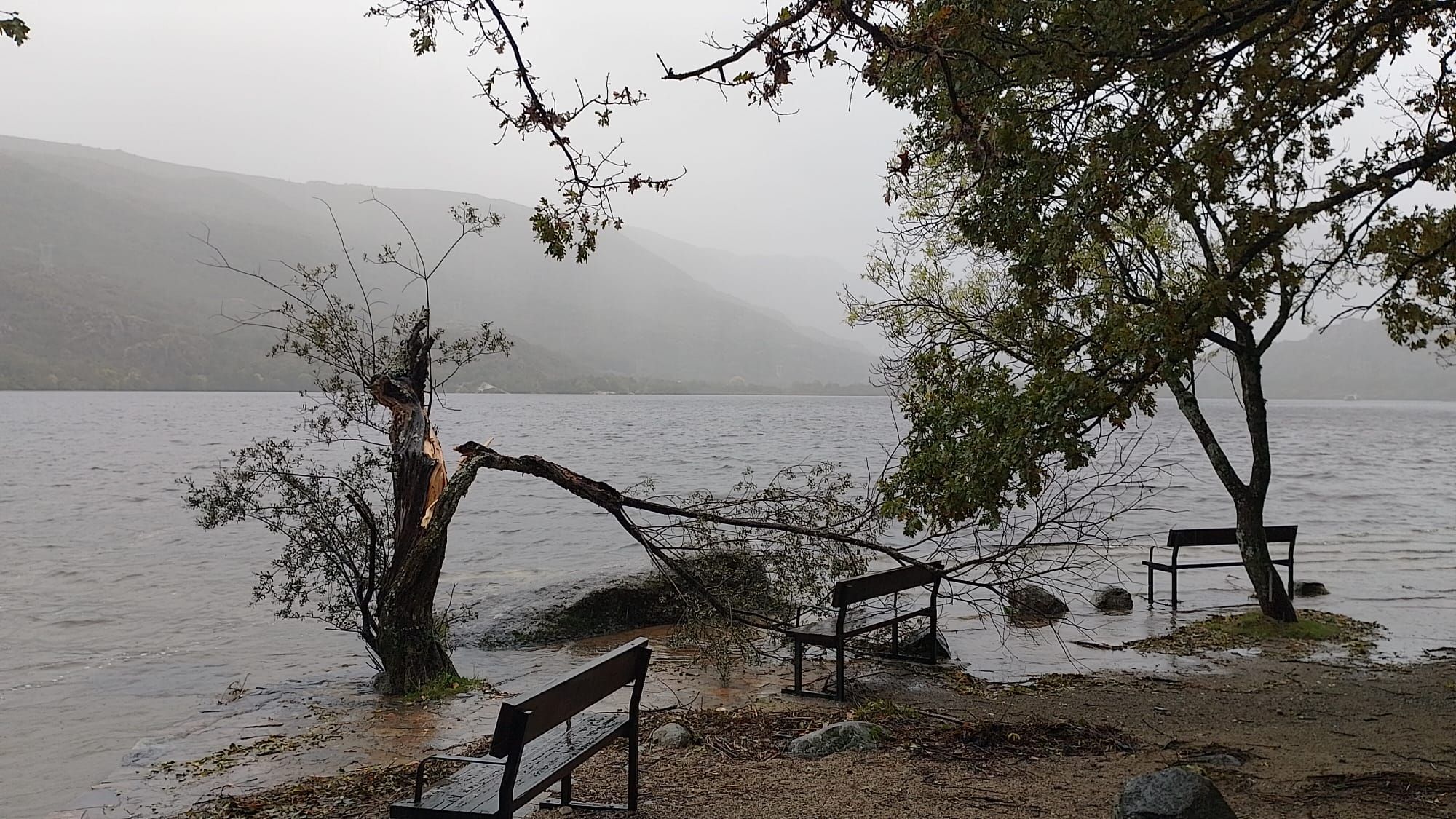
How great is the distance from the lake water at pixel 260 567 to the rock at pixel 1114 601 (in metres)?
0.28

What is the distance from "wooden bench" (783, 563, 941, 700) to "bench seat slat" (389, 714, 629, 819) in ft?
10.2

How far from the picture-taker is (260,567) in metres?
19.6

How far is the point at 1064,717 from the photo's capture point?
7.75 meters

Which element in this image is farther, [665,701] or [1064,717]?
[665,701]

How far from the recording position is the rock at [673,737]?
7.11 metres

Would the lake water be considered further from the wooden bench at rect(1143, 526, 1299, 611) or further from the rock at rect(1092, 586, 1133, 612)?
the wooden bench at rect(1143, 526, 1299, 611)

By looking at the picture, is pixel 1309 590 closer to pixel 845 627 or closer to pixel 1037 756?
pixel 845 627

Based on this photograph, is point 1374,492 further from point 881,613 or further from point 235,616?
point 235,616

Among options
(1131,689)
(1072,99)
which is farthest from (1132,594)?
(1072,99)

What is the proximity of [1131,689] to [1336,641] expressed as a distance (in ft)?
14.2

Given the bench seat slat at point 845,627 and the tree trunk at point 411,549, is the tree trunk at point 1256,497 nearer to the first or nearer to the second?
the bench seat slat at point 845,627

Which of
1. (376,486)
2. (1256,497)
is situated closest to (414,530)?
(376,486)

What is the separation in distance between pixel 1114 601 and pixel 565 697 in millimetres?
12116

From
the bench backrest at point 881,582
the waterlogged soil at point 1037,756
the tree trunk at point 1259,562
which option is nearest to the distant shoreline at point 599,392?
the tree trunk at point 1259,562
